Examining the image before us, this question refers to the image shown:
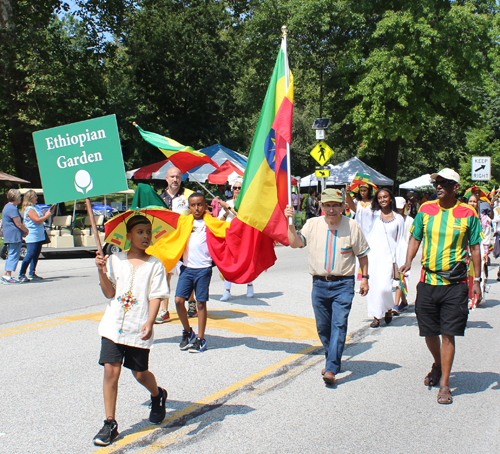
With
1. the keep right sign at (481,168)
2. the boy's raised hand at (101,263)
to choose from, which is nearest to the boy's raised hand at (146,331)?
the boy's raised hand at (101,263)

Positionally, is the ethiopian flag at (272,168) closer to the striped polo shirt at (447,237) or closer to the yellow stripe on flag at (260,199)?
the yellow stripe on flag at (260,199)

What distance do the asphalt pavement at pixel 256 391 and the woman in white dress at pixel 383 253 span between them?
0.30m

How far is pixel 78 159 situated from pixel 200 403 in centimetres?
219

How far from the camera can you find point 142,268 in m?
4.33

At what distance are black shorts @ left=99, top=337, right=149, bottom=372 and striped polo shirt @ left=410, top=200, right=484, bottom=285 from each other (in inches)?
105

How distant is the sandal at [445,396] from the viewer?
201 inches

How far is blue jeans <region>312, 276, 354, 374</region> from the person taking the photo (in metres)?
5.57

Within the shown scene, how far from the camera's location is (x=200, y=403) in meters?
4.98

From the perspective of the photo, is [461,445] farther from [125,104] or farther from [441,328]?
[125,104]

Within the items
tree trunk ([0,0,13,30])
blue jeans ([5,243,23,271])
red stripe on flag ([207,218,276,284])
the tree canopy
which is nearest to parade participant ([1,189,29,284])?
blue jeans ([5,243,23,271])

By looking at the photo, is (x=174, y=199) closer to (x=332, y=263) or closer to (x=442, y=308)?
(x=332, y=263)

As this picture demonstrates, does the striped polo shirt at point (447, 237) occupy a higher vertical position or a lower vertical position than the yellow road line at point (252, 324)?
higher

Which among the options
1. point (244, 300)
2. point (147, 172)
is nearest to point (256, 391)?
point (244, 300)

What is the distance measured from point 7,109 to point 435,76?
67.1ft
